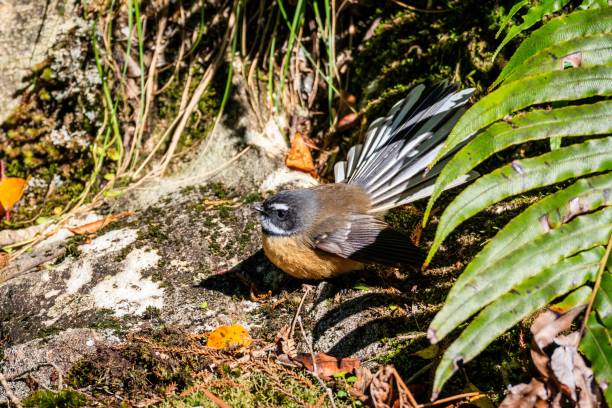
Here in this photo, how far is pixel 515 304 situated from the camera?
253 cm

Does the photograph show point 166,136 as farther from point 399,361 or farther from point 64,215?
point 399,361

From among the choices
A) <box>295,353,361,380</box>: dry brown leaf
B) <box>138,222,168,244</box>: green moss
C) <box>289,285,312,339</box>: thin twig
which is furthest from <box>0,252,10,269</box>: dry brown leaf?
<box>295,353,361,380</box>: dry brown leaf

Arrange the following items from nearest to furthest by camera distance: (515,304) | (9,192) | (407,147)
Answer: (515,304), (407,147), (9,192)

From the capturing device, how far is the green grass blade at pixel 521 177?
2.64 meters

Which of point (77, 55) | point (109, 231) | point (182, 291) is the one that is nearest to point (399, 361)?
point (182, 291)

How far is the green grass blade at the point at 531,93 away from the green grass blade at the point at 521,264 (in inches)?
20.9

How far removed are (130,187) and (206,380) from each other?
8.03 feet

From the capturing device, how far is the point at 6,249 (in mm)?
5129

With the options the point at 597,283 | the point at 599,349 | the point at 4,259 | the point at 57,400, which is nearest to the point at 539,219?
the point at 597,283

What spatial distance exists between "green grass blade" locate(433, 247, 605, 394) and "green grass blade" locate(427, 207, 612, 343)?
2 centimetres

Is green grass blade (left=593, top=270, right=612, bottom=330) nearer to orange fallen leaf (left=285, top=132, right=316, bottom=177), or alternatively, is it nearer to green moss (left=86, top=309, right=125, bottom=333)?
green moss (left=86, top=309, right=125, bottom=333)

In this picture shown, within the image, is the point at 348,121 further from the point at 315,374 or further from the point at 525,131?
the point at 525,131

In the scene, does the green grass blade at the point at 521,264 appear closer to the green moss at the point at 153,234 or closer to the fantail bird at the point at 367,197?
the fantail bird at the point at 367,197

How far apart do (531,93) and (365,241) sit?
153 centimetres
